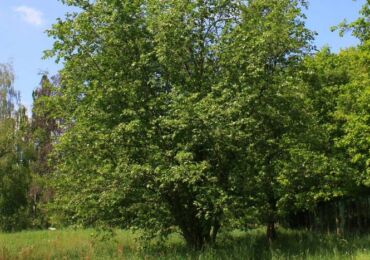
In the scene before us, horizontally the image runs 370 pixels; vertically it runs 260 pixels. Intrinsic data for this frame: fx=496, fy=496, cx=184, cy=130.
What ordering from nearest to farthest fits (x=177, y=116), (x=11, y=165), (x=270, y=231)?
(x=177, y=116) < (x=270, y=231) < (x=11, y=165)

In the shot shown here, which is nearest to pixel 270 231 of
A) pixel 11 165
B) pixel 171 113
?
pixel 171 113

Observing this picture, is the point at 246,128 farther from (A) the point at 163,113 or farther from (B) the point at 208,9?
(B) the point at 208,9

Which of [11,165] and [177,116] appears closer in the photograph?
[177,116]

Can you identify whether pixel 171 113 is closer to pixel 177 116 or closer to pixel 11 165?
pixel 177 116

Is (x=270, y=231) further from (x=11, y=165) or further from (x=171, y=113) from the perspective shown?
(x=11, y=165)

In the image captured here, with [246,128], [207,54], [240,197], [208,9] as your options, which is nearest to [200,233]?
[240,197]

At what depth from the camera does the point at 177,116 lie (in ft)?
45.1

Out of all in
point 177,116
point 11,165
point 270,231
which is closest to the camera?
point 177,116

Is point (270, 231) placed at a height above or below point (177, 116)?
below

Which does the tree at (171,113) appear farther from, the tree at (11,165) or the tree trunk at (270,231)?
the tree at (11,165)

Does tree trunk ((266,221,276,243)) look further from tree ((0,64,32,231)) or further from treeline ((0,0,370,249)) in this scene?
tree ((0,64,32,231))

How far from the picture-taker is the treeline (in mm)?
13578

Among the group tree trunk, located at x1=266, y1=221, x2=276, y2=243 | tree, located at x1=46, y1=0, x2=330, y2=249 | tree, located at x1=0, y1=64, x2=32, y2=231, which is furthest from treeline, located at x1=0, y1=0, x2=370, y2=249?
tree, located at x1=0, y1=64, x2=32, y2=231

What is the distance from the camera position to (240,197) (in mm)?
14000
